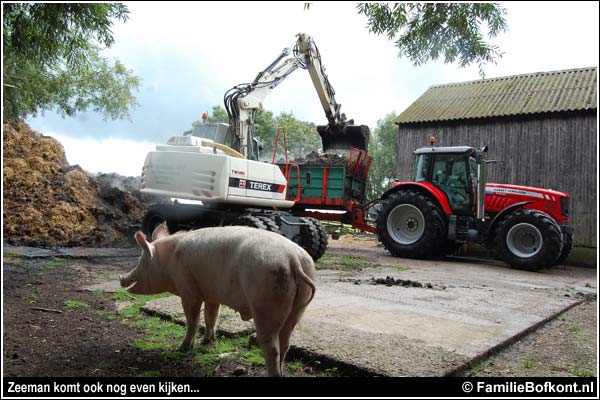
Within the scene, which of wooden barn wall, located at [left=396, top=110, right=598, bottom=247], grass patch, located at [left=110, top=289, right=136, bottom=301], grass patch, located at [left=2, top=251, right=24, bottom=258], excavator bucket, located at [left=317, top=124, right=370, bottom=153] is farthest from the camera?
excavator bucket, located at [left=317, top=124, right=370, bottom=153]

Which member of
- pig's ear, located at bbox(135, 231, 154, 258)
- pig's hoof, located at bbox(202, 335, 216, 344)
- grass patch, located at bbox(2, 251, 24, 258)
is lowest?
pig's hoof, located at bbox(202, 335, 216, 344)

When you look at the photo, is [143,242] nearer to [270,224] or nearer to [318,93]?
[270,224]

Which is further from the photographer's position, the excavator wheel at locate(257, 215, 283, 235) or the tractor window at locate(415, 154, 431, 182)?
the tractor window at locate(415, 154, 431, 182)

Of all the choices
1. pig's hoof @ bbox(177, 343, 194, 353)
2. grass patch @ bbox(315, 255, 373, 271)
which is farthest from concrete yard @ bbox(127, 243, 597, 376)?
grass patch @ bbox(315, 255, 373, 271)

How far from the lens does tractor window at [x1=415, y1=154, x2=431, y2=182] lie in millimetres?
10891

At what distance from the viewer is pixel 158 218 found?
8.80 meters

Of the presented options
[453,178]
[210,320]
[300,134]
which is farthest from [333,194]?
[300,134]

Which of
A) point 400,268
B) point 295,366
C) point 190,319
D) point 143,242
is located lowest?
point 400,268

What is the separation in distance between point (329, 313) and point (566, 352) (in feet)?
6.57

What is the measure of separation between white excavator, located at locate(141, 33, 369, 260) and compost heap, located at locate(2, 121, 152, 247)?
225 centimetres

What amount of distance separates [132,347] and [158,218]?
5635 mm

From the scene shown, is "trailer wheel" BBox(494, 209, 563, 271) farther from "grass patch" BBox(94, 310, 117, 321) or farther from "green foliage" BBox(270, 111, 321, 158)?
"green foliage" BBox(270, 111, 321, 158)

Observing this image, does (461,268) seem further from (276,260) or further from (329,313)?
(276,260)

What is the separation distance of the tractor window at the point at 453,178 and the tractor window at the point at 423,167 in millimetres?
170
